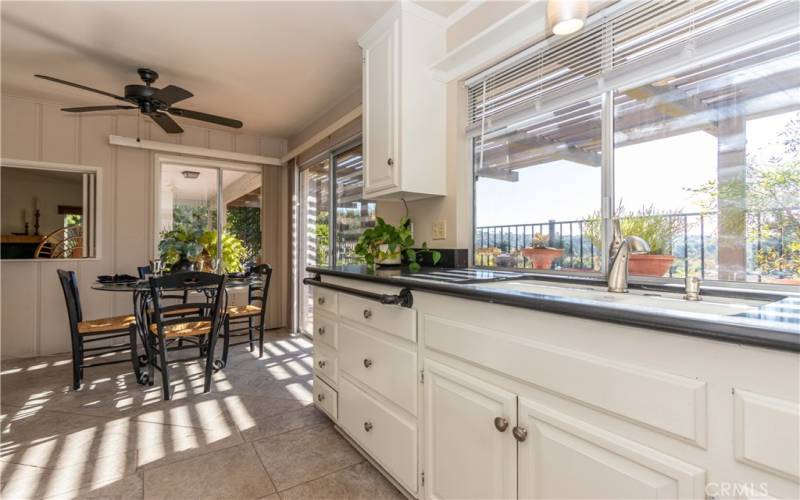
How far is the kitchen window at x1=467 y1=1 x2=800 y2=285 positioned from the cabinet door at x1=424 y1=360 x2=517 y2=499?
82 centimetres

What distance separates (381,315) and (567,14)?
4.45 ft

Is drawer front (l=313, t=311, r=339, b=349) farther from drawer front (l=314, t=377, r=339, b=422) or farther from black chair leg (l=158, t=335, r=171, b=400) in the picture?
black chair leg (l=158, t=335, r=171, b=400)

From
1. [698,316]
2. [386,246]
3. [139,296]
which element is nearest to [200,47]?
[386,246]

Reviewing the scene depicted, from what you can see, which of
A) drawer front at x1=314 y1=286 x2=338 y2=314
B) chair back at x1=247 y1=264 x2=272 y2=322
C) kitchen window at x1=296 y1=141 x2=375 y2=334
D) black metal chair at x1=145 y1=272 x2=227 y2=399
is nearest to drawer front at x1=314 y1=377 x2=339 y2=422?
drawer front at x1=314 y1=286 x2=338 y2=314

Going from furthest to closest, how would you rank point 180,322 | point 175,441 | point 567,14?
point 180,322, point 175,441, point 567,14

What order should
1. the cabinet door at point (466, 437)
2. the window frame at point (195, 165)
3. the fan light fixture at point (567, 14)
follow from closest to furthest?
1. the cabinet door at point (466, 437)
2. the fan light fixture at point (567, 14)
3. the window frame at point (195, 165)

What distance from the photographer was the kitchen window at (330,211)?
355 cm

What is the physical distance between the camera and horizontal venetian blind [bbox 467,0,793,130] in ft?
4.22

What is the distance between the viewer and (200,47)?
8.66 ft

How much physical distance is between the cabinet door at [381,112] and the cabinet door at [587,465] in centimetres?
150

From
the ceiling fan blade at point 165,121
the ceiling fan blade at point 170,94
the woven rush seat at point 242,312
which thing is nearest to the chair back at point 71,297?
the woven rush seat at point 242,312

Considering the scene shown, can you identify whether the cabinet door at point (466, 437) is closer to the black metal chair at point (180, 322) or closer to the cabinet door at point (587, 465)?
the cabinet door at point (587, 465)

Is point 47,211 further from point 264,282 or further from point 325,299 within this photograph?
point 325,299

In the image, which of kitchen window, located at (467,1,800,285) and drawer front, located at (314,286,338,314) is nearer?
kitchen window, located at (467,1,800,285)
